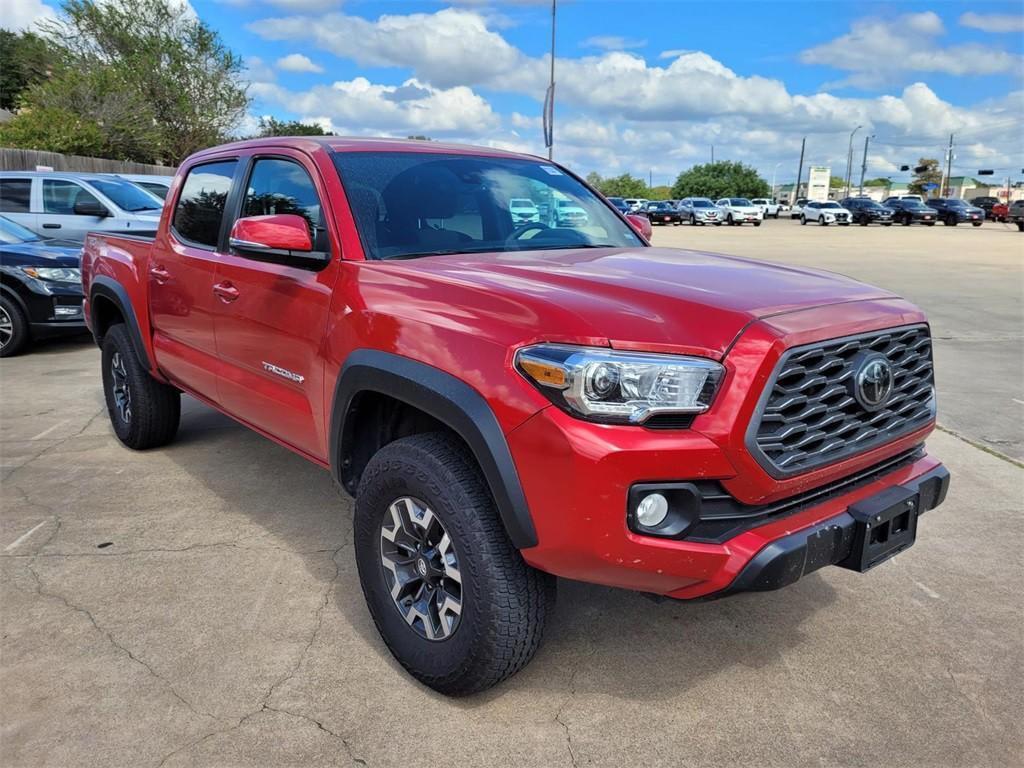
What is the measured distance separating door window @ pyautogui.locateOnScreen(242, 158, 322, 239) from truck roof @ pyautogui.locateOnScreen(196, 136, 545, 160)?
0.32ft

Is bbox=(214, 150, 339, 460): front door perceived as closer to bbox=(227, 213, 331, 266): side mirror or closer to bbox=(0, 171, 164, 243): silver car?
bbox=(227, 213, 331, 266): side mirror

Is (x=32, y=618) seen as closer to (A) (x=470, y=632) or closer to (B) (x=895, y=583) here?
(A) (x=470, y=632)

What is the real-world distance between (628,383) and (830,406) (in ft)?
2.24

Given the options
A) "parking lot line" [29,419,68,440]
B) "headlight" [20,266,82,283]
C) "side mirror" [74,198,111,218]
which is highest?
"side mirror" [74,198,111,218]

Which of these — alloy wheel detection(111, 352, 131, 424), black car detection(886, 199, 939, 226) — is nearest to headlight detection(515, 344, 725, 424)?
alloy wheel detection(111, 352, 131, 424)

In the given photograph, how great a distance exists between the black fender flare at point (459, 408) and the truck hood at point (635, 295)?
0.82ft

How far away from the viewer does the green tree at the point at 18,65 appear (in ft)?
145

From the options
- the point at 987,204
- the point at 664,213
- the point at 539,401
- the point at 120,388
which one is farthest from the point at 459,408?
the point at 987,204

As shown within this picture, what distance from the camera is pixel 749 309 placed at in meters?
2.28

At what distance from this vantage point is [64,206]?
1070 cm

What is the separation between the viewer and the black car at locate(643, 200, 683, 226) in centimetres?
4947

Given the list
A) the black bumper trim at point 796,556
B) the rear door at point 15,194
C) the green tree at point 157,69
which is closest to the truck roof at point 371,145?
the black bumper trim at point 796,556

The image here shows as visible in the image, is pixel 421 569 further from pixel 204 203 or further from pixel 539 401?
pixel 204 203

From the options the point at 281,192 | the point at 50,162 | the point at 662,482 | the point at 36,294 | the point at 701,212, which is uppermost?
the point at 50,162
